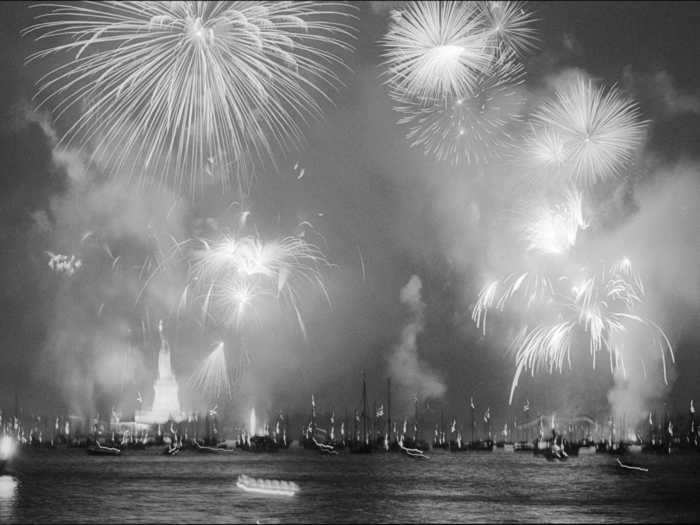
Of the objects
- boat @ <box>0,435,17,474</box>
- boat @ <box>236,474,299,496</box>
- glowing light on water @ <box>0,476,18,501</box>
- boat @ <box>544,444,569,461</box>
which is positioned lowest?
boat @ <box>544,444,569,461</box>

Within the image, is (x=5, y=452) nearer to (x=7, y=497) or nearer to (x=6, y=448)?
(x=6, y=448)

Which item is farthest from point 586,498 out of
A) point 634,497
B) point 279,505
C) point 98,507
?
point 98,507

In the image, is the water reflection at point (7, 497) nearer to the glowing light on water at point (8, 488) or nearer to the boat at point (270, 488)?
the glowing light on water at point (8, 488)

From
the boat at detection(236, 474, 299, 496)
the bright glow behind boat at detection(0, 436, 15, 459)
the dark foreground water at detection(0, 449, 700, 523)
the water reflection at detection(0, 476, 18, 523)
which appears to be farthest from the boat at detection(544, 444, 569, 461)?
the boat at detection(236, 474, 299, 496)

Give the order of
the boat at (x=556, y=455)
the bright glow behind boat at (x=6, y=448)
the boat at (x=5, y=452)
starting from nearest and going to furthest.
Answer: the boat at (x=5, y=452) → the bright glow behind boat at (x=6, y=448) → the boat at (x=556, y=455)

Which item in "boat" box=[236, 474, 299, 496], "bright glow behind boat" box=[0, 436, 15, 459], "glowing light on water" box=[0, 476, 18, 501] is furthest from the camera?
"bright glow behind boat" box=[0, 436, 15, 459]

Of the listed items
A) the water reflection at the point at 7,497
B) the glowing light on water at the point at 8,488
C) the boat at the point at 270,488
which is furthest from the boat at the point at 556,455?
the boat at the point at 270,488

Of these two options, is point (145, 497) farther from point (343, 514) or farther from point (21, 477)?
point (21, 477)

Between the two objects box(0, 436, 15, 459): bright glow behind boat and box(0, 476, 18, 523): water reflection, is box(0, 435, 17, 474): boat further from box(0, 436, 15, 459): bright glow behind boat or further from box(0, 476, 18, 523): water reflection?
box(0, 476, 18, 523): water reflection
